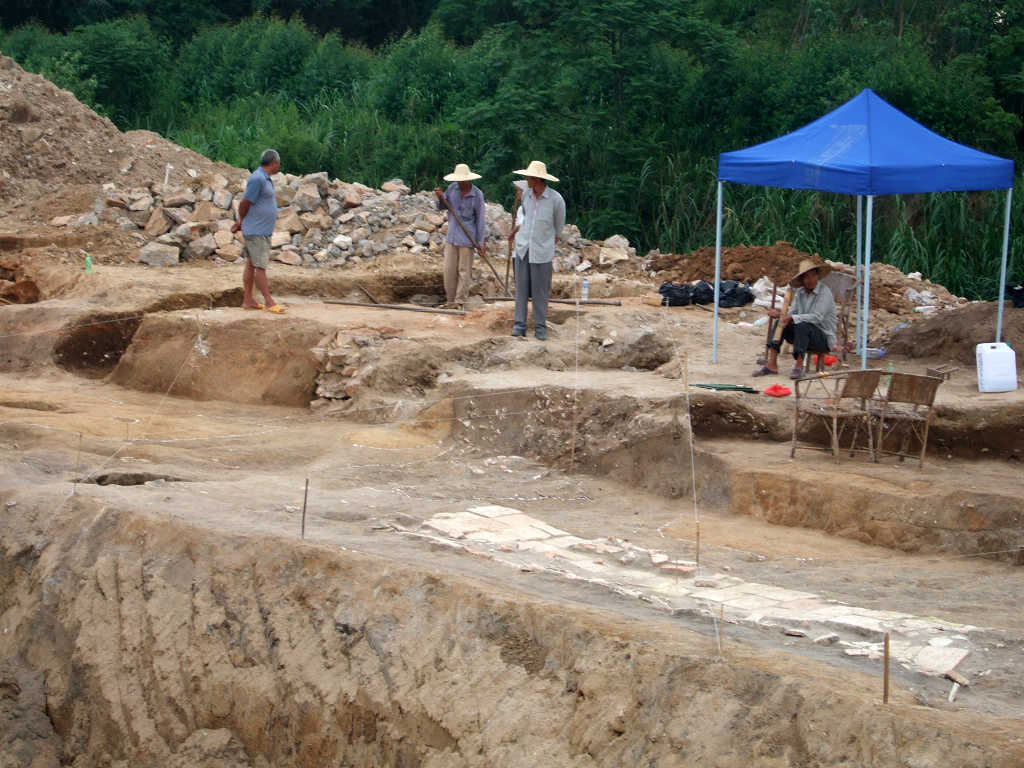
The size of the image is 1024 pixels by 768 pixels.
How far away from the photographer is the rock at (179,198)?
1516cm

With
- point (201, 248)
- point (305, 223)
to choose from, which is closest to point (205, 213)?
point (201, 248)

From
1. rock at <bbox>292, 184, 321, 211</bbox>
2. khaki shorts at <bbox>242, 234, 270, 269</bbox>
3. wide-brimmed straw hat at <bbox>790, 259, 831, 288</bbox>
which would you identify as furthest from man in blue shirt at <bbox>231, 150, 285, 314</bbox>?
wide-brimmed straw hat at <bbox>790, 259, 831, 288</bbox>

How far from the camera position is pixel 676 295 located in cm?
1382

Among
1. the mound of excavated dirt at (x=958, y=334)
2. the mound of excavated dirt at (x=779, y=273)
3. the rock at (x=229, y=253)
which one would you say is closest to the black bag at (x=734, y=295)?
the mound of excavated dirt at (x=779, y=273)

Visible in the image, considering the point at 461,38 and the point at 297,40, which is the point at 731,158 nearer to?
the point at 297,40

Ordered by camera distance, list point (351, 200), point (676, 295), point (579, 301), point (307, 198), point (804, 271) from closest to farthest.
Result: point (804, 271)
point (579, 301)
point (676, 295)
point (307, 198)
point (351, 200)

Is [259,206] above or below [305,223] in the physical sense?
above

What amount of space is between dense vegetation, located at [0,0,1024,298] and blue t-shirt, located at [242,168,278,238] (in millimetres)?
8352

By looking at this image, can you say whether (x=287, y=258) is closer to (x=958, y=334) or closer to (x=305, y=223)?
(x=305, y=223)

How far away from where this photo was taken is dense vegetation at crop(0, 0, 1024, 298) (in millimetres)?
17516

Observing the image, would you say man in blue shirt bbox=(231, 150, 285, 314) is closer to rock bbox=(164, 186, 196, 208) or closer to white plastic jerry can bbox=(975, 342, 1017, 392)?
rock bbox=(164, 186, 196, 208)

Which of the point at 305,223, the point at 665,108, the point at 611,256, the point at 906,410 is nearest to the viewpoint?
the point at 906,410

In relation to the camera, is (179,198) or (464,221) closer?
(464,221)

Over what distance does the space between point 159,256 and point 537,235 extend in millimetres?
5458
